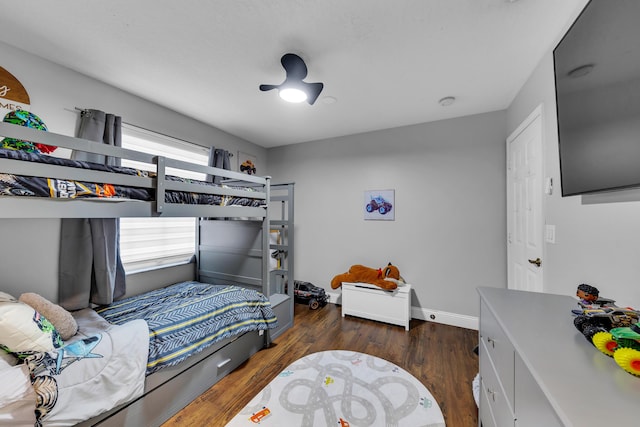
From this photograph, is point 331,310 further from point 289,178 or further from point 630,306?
point 630,306

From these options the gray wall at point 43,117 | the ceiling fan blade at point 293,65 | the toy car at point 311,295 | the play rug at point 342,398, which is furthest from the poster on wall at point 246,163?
the play rug at point 342,398

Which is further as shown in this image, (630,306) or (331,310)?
(331,310)

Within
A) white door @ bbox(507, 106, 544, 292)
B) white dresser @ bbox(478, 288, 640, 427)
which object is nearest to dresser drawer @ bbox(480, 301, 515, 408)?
white dresser @ bbox(478, 288, 640, 427)

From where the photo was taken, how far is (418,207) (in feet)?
10.00

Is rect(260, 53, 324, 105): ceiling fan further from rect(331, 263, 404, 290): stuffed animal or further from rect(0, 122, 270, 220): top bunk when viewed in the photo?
rect(331, 263, 404, 290): stuffed animal

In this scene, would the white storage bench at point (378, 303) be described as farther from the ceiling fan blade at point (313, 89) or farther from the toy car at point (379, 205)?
the ceiling fan blade at point (313, 89)

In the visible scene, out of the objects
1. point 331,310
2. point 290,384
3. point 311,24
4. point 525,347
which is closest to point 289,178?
point 331,310

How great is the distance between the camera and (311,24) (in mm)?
1465

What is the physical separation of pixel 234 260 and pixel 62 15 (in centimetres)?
220

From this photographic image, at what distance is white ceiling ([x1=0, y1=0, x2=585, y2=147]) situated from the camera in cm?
136

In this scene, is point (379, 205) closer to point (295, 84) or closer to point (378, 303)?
point (378, 303)

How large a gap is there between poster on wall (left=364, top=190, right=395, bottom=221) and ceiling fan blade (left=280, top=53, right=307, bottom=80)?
187 cm

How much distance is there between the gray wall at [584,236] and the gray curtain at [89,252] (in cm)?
314

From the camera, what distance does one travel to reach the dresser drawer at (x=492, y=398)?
91cm
